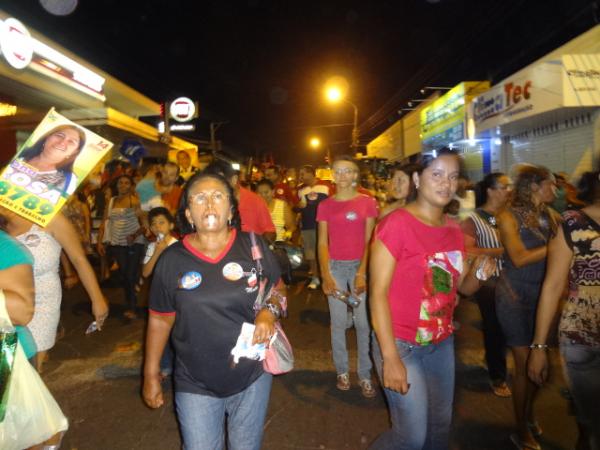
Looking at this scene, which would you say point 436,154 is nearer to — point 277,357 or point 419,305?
point 419,305

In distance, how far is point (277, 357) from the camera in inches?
93.7

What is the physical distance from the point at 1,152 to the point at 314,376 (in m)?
9.38

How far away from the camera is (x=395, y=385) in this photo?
7.56 feet

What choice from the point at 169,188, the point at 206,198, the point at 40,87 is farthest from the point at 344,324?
the point at 40,87

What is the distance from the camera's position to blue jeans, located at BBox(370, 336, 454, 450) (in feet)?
7.72

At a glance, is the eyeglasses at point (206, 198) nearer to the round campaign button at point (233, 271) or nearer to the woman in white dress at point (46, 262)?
the round campaign button at point (233, 271)

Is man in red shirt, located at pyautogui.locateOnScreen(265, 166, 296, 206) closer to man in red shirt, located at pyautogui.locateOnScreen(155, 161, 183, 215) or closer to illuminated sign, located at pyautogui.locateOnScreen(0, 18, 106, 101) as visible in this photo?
man in red shirt, located at pyautogui.locateOnScreen(155, 161, 183, 215)

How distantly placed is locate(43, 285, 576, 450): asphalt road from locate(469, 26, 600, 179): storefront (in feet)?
21.4

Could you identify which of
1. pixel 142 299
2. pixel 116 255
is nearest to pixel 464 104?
pixel 116 255

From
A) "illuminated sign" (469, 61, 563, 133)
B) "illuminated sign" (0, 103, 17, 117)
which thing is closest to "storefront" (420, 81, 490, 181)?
"illuminated sign" (469, 61, 563, 133)

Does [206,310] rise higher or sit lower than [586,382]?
higher

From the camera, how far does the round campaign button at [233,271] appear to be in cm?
226

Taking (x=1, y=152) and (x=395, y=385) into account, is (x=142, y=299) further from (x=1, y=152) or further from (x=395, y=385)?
(x=1, y=152)

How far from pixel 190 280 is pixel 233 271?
22 centimetres
